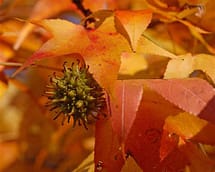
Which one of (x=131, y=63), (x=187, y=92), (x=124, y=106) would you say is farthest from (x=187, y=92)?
(x=131, y=63)

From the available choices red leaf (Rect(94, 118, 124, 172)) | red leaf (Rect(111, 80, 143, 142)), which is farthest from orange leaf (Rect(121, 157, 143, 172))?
red leaf (Rect(111, 80, 143, 142))

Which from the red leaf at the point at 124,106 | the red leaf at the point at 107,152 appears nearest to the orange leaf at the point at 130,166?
the red leaf at the point at 107,152

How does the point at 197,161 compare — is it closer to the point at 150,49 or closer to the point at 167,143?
the point at 167,143

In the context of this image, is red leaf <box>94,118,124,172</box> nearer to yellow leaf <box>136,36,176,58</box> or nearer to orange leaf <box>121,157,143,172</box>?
orange leaf <box>121,157,143,172</box>

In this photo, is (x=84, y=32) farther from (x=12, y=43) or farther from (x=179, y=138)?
(x=12, y=43)

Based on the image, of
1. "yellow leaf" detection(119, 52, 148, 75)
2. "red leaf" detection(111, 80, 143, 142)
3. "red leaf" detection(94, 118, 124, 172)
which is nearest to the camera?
"red leaf" detection(111, 80, 143, 142)

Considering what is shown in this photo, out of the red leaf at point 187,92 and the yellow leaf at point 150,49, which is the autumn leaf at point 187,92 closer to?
the red leaf at point 187,92
